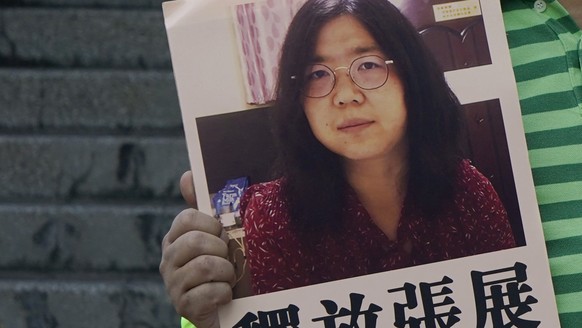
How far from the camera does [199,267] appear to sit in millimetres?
1245

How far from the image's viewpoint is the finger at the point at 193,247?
123 centimetres

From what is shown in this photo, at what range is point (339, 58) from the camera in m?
1.23

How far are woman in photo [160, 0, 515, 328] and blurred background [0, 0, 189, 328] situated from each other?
152 cm

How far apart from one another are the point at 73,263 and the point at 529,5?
176 cm

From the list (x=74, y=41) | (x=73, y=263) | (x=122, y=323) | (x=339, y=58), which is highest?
(x=74, y=41)

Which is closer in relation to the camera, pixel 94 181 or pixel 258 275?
pixel 258 275

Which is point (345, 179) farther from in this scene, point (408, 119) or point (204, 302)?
point (204, 302)

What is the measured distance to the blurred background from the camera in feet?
9.02

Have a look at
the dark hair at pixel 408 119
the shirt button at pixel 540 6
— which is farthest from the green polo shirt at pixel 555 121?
the dark hair at pixel 408 119

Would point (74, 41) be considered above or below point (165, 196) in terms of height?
above

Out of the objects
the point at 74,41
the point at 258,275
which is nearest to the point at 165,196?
the point at 74,41

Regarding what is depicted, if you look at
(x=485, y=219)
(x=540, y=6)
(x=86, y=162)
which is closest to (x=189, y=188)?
(x=485, y=219)

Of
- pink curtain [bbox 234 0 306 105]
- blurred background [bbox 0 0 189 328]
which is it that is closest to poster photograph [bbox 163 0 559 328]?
pink curtain [bbox 234 0 306 105]

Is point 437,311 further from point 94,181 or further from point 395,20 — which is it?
point 94,181
